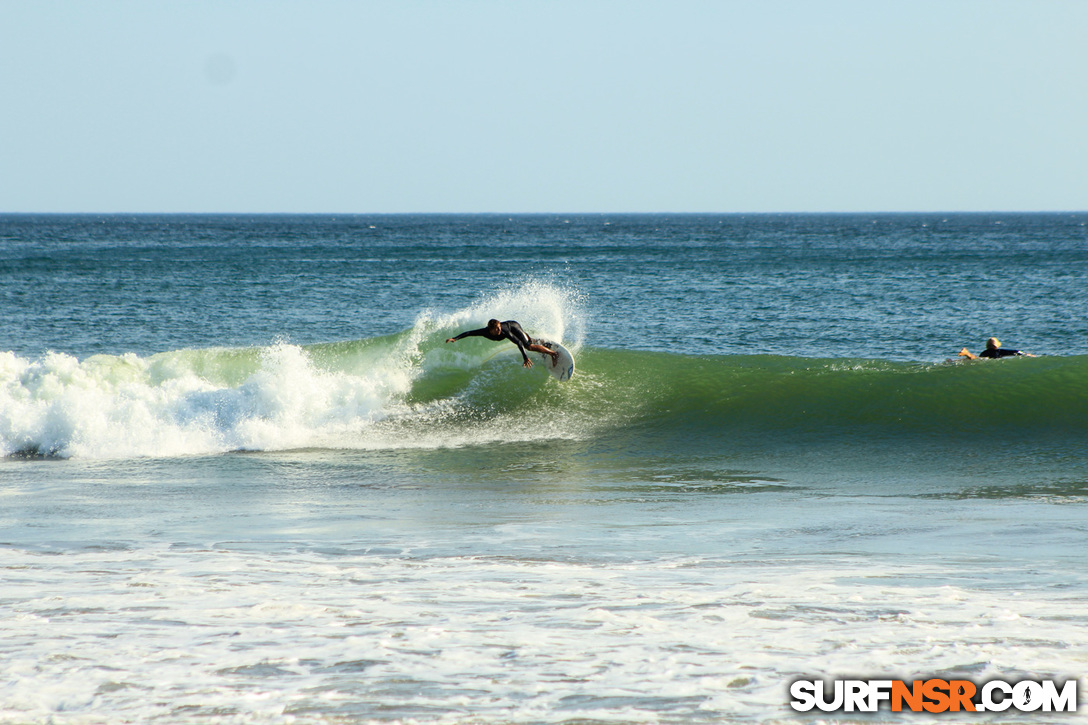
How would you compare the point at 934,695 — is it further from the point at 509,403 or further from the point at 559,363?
the point at 559,363

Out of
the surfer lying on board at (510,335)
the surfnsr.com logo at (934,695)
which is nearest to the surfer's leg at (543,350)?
the surfer lying on board at (510,335)

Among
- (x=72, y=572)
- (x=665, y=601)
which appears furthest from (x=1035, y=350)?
(x=72, y=572)

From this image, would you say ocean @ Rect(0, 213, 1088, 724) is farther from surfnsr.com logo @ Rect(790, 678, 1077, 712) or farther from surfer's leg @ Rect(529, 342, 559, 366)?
surfer's leg @ Rect(529, 342, 559, 366)

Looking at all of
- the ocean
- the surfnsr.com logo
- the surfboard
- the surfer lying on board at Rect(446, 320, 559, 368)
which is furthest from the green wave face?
the surfnsr.com logo

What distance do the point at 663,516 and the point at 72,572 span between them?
485 cm

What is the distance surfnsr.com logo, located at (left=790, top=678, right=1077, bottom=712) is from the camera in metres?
4.27

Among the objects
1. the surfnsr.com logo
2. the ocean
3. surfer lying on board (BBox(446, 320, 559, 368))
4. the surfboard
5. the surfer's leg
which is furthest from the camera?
the surfboard

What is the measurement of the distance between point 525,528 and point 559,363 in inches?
318

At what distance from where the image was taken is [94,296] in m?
36.4

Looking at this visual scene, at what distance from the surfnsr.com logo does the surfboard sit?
11645 millimetres

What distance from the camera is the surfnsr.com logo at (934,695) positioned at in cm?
427

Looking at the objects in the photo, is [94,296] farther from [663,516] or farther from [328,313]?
[663,516]

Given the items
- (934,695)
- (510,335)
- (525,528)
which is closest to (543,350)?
(510,335)

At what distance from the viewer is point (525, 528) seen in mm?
8148
